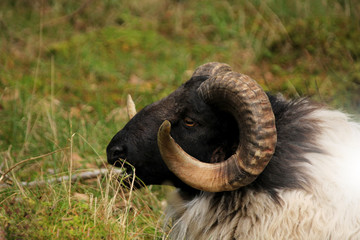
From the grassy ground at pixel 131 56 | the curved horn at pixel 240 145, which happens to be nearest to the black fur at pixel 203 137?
the curved horn at pixel 240 145

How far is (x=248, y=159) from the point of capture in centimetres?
363

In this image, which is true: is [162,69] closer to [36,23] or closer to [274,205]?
[36,23]

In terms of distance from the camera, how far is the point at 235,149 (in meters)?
4.04

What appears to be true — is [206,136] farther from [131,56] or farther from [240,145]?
[131,56]

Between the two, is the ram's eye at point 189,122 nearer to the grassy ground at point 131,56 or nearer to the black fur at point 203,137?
the black fur at point 203,137

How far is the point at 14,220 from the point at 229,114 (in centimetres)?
179

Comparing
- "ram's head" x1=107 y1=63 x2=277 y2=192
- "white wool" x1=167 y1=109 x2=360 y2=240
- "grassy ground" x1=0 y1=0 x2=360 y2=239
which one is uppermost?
"ram's head" x1=107 y1=63 x2=277 y2=192

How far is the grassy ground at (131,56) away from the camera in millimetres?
6408

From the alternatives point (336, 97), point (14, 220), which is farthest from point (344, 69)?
point (14, 220)

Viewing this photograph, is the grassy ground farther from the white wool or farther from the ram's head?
the white wool

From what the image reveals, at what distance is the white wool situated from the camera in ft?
12.3

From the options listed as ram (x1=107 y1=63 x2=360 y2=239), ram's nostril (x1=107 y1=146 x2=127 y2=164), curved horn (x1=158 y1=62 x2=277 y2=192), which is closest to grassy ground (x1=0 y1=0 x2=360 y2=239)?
ram's nostril (x1=107 y1=146 x2=127 y2=164)

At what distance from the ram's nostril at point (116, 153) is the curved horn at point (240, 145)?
583 mm

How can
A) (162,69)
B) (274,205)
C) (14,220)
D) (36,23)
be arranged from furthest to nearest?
(36,23)
(162,69)
(274,205)
(14,220)
